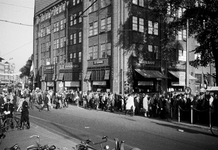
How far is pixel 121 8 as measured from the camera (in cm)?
2673

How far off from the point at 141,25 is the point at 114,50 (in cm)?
523

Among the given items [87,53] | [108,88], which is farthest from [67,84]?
[108,88]

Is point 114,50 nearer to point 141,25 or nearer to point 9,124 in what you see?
point 141,25

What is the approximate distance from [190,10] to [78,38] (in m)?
19.8

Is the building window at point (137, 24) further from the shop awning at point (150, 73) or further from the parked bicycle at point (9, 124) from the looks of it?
the parked bicycle at point (9, 124)

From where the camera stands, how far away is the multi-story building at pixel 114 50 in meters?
26.9

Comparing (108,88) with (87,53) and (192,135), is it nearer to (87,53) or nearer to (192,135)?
(87,53)

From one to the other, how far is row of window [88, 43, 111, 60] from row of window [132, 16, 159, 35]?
417cm

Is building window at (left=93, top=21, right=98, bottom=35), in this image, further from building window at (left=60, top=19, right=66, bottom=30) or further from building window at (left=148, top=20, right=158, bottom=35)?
building window at (left=60, top=19, right=66, bottom=30)

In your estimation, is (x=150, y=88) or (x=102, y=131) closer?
(x=102, y=131)

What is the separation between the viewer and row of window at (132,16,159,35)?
27.8 m

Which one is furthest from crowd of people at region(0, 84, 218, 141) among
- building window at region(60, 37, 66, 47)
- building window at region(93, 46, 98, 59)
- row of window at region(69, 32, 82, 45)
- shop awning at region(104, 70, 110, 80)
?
building window at region(60, 37, 66, 47)

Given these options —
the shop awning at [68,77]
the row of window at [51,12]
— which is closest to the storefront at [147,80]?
the shop awning at [68,77]

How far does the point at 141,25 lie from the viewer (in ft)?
93.8
